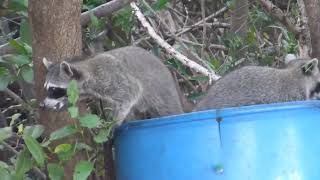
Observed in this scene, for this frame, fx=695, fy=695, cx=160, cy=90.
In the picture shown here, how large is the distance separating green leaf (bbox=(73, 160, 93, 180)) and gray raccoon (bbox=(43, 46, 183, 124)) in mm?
812

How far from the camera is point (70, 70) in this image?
414 cm

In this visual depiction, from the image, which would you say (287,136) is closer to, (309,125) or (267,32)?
(309,125)

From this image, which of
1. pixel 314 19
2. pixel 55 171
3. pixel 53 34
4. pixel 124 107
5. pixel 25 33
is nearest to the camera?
pixel 55 171

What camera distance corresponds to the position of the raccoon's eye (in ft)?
12.9

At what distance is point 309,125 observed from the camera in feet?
9.87

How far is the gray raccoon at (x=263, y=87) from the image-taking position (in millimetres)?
4480

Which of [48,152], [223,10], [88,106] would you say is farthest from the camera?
[223,10]

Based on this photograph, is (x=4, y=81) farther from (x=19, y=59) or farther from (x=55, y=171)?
(x=55, y=171)

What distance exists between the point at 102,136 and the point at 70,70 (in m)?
0.96

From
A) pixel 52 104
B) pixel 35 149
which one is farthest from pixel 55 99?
pixel 35 149

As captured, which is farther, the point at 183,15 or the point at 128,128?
the point at 183,15

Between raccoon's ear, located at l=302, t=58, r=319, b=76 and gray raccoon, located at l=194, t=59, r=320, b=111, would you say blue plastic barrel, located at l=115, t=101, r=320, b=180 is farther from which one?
gray raccoon, located at l=194, t=59, r=320, b=111

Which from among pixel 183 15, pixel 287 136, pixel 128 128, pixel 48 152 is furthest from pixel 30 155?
pixel 183 15

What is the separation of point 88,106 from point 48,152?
0.87 m
